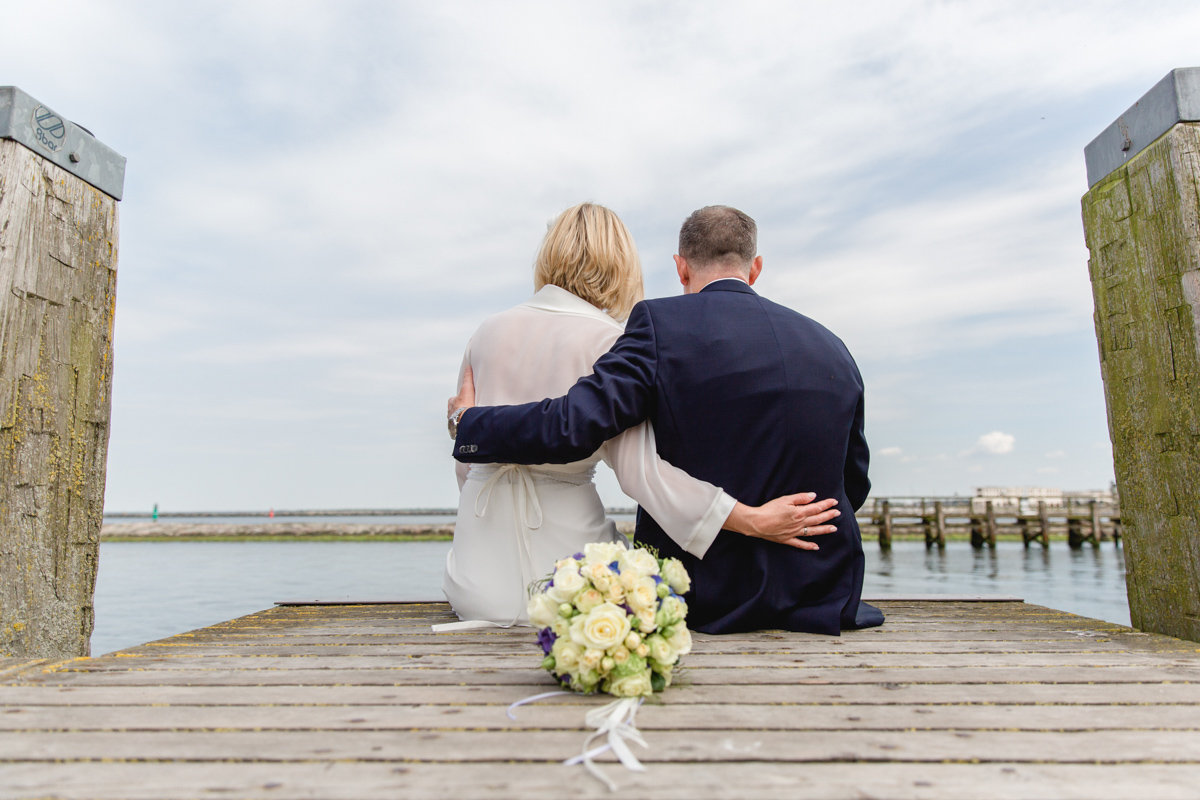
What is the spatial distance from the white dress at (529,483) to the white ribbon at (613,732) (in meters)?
0.97

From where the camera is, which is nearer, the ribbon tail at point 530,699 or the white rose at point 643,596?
the ribbon tail at point 530,699

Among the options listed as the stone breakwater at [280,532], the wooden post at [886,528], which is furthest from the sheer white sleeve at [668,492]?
the stone breakwater at [280,532]

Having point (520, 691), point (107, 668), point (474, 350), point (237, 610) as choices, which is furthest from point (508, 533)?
point (237, 610)

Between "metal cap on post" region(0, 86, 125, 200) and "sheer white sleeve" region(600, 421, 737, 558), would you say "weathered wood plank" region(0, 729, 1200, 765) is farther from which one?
"metal cap on post" region(0, 86, 125, 200)

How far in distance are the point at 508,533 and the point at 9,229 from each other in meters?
1.81

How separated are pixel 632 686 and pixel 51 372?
211 centimetres

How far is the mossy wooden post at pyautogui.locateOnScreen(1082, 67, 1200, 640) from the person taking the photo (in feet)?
7.68

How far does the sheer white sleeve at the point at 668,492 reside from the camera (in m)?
2.26

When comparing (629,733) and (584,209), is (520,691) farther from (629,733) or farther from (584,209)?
(584,209)

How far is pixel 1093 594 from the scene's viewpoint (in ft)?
50.9

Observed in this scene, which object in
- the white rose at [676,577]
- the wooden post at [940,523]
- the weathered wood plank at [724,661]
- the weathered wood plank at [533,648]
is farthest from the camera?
the wooden post at [940,523]

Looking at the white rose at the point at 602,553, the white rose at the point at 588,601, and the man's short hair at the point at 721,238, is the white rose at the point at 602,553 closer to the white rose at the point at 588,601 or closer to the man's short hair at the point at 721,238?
the white rose at the point at 588,601

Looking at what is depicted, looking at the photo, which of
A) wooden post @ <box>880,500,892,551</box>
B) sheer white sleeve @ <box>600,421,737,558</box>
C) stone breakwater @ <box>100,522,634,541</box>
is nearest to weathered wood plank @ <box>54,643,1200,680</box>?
sheer white sleeve @ <box>600,421,737,558</box>

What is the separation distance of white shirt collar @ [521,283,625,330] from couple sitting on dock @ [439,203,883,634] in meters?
0.10
